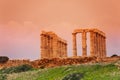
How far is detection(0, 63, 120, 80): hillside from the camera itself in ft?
210

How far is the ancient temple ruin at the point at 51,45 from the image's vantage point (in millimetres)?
130375

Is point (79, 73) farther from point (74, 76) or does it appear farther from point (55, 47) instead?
point (55, 47)

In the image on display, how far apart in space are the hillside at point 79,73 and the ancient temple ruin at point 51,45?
173ft

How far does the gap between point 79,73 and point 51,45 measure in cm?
6759

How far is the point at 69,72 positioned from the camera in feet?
233

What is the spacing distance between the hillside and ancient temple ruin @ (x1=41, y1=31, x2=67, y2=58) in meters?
52.7

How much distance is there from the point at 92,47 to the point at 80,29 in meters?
5.61

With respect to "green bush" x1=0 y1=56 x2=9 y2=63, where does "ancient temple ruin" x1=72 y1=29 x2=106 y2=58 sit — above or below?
above

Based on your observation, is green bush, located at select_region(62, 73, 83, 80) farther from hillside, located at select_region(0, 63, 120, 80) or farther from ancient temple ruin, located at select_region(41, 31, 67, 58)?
ancient temple ruin, located at select_region(41, 31, 67, 58)

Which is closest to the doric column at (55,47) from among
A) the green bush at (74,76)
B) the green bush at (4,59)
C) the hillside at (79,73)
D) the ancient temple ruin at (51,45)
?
the ancient temple ruin at (51,45)

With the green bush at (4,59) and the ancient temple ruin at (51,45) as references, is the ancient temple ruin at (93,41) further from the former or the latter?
the green bush at (4,59)

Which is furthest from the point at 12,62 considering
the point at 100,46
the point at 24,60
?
the point at 100,46

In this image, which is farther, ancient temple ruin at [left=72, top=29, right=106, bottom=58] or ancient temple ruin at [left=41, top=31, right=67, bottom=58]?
ancient temple ruin at [left=41, top=31, right=67, bottom=58]

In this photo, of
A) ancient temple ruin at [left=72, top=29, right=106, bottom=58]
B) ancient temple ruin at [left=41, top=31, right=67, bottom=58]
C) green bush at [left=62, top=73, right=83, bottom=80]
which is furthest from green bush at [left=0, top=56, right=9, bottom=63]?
green bush at [left=62, top=73, right=83, bottom=80]
